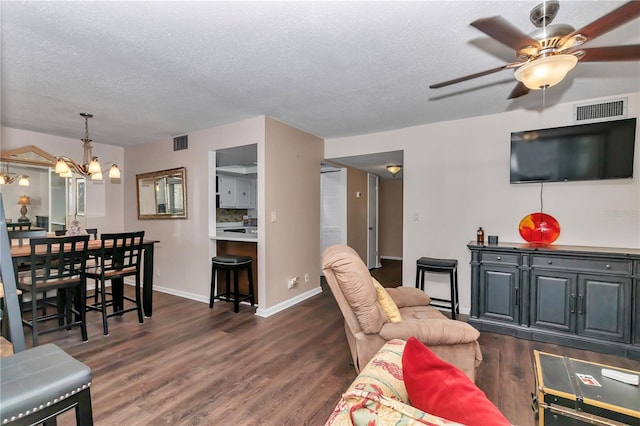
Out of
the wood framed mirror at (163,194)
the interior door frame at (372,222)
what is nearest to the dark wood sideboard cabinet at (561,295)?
the interior door frame at (372,222)

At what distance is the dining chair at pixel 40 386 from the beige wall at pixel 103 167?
4.05 m

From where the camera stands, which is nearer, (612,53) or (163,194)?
(612,53)

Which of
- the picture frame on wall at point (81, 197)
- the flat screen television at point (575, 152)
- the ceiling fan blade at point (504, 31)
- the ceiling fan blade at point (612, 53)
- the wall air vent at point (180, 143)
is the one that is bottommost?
the picture frame on wall at point (81, 197)

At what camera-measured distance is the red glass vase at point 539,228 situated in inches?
126

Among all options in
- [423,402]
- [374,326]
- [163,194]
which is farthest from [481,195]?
[163,194]

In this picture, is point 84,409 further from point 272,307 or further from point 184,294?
point 184,294

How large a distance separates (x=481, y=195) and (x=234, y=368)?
3340mm

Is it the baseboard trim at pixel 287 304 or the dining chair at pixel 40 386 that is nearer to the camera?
the dining chair at pixel 40 386

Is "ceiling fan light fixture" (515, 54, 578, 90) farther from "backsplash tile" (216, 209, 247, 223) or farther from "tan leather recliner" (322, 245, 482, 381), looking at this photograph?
"backsplash tile" (216, 209, 247, 223)

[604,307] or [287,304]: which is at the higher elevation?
[604,307]

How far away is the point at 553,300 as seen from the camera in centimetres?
290

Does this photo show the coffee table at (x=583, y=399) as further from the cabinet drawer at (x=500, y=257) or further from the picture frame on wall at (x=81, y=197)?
the picture frame on wall at (x=81, y=197)

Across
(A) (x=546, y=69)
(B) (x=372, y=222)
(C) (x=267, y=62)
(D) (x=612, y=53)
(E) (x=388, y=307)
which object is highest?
(C) (x=267, y=62)

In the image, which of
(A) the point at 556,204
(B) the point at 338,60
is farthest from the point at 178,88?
(A) the point at 556,204
